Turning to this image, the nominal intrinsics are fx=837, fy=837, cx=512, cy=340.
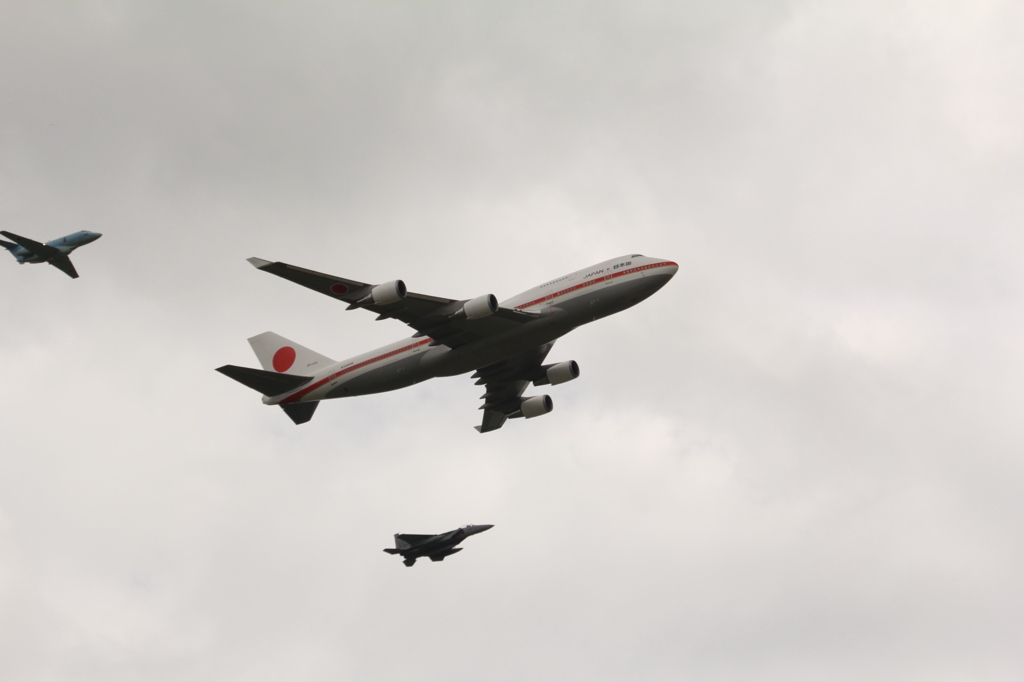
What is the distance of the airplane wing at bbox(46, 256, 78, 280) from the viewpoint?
51.6 metres

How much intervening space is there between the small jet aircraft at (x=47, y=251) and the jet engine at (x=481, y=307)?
27569 millimetres

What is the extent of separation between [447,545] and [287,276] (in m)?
19.3

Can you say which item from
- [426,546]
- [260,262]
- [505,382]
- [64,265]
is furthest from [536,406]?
[64,265]

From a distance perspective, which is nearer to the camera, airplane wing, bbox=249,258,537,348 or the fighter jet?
airplane wing, bbox=249,258,537,348

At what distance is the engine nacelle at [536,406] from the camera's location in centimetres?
5188

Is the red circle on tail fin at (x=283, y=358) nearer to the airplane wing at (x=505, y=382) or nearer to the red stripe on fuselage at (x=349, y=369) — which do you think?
the red stripe on fuselage at (x=349, y=369)

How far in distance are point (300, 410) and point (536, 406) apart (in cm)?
1423

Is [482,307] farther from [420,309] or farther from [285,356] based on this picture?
[285,356]

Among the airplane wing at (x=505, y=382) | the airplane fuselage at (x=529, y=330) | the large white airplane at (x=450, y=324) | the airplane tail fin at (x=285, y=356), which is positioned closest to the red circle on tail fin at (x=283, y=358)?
the airplane tail fin at (x=285, y=356)

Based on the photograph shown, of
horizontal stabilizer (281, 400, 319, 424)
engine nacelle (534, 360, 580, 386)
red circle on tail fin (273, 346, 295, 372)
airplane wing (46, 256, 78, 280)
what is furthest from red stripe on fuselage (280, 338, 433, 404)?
airplane wing (46, 256, 78, 280)

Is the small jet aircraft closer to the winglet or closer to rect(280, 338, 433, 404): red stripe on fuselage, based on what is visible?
rect(280, 338, 433, 404): red stripe on fuselage

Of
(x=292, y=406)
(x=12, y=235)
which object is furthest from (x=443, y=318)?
(x=12, y=235)

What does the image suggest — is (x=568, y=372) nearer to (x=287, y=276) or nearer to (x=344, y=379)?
(x=344, y=379)

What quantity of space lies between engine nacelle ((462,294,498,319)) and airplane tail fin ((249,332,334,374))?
13.9m
